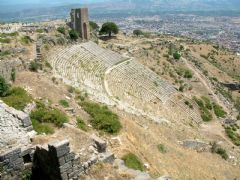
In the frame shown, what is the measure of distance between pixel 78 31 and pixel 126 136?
32.2 metres

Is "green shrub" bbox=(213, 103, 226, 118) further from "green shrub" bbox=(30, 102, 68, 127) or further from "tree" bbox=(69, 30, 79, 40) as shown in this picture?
"green shrub" bbox=(30, 102, 68, 127)

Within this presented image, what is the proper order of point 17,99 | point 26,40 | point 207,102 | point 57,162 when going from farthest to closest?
1. point 207,102
2. point 26,40
3. point 17,99
4. point 57,162

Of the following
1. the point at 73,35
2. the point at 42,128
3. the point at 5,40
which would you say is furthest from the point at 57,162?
the point at 73,35

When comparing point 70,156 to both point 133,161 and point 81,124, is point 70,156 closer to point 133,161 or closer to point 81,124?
point 133,161

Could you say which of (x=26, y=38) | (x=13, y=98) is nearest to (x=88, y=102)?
(x=13, y=98)

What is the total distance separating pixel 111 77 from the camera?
39375 mm

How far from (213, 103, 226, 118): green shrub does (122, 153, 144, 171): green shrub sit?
85.3 ft

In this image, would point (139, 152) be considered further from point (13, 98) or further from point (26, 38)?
point (26, 38)

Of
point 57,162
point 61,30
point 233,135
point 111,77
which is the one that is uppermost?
point 57,162

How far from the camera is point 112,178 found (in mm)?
13094

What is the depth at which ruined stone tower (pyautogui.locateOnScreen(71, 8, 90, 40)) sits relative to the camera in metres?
50.9

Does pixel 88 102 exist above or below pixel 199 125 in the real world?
above

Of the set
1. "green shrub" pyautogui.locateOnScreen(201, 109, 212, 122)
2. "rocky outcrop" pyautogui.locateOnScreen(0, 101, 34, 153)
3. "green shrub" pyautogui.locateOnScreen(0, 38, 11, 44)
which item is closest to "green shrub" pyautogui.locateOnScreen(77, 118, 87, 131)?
"rocky outcrop" pyautogui.locateOnScreen(0, 101, 34, 153)

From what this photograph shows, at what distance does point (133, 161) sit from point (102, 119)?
443 centimetres
